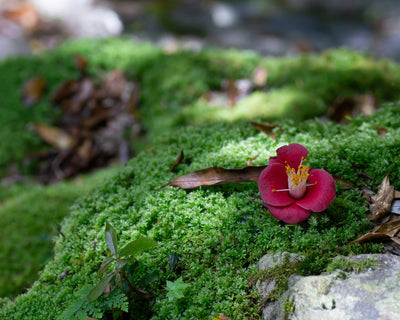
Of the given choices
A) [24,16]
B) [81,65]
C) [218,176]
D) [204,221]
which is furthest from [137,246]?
[24,16]

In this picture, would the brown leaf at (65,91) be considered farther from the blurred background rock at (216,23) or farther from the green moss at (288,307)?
the green moss at (288,307)

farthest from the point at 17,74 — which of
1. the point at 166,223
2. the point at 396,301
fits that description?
the point at 396,301

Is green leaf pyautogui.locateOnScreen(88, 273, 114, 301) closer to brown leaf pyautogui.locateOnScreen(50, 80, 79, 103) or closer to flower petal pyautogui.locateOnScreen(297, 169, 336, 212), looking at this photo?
flower petal pyautogui.locateOnScreen(297, 169, 336, 212)

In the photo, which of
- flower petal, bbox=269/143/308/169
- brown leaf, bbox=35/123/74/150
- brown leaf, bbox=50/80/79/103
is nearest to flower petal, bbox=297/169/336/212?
flower petal, bbox=269/143/308/169

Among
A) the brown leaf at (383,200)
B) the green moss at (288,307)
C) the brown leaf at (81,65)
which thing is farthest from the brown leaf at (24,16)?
the green moss at (288,307)

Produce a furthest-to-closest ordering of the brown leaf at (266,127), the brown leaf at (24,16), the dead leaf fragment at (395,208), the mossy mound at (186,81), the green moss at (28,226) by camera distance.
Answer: the brown leaf at (24,16) < the mossy mound at (186,81) < the green moss at (28,226) < the brown leaf at (266,127) < the dead leaf fragment at (395,208)

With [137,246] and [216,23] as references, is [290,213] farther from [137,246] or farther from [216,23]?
[216,23]

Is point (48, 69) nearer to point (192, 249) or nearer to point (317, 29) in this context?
point (192, 249)
